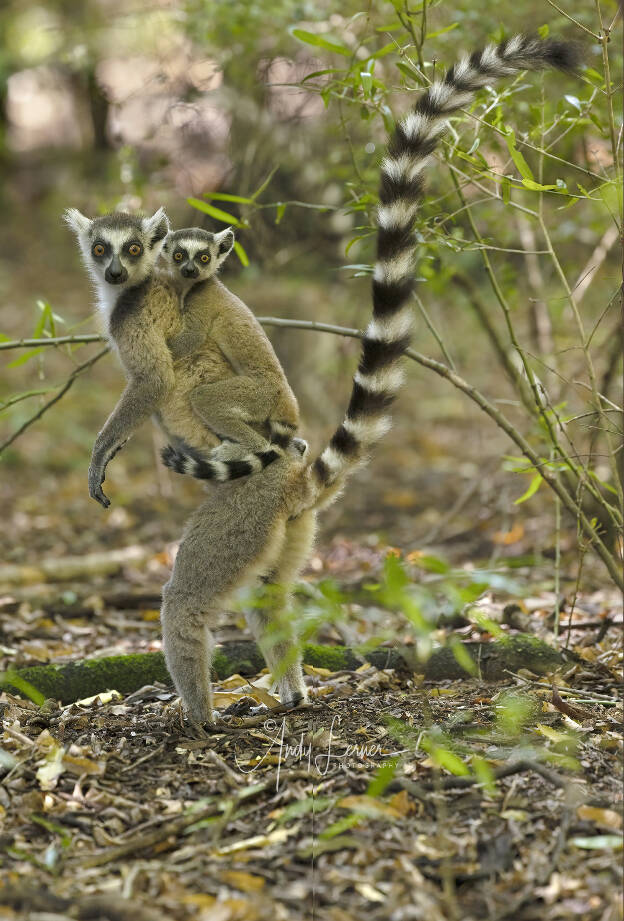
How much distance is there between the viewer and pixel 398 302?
3.84m

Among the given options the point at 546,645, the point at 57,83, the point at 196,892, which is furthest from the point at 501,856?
the point at 57,83

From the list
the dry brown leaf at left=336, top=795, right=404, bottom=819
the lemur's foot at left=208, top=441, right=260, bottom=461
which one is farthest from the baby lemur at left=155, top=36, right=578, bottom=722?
the dry brown leaf at left=336, top=795, right=404, bottom=819

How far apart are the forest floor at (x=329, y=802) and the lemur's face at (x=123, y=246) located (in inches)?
75.3

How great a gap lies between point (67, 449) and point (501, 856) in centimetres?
971

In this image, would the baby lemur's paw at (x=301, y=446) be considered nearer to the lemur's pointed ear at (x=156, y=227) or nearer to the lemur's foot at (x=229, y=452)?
the lemur's foot at (x=229, y=452)

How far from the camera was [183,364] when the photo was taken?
14.5 feet

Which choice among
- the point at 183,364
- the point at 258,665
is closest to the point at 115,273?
the point at 183,364


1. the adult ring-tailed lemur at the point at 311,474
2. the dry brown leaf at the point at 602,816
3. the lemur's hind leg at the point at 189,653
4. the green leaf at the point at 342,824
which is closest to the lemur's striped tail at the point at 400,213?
the adult ring-tailed lemur at the point at 311,474

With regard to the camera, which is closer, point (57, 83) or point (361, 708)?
point (361, 708)

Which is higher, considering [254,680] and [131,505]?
[131,505]

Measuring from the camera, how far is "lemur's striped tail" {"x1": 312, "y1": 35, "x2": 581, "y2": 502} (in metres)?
3.65

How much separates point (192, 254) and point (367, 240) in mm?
1797

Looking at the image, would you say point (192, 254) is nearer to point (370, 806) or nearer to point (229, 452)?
point (229, 452)

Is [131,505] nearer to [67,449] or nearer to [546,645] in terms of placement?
[67,449]
